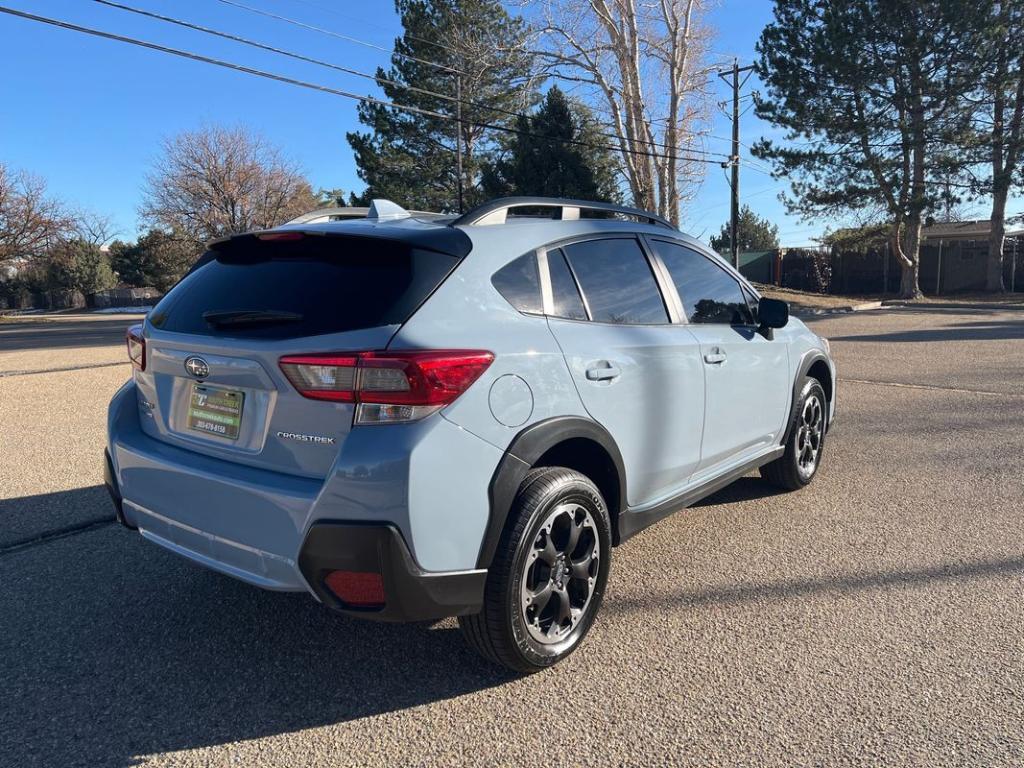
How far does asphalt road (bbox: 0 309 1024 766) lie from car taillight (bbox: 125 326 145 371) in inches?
44.3

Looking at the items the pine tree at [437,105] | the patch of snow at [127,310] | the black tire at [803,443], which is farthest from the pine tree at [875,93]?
the patch of snow at [127,310]

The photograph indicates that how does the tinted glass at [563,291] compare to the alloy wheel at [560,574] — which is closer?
the alloy wheel at [560,574]

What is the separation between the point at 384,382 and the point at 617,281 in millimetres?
1465

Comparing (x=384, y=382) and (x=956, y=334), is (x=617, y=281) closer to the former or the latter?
(x=384, y=382)

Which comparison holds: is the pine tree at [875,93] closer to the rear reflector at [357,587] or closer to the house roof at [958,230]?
the house roof at [958,230]

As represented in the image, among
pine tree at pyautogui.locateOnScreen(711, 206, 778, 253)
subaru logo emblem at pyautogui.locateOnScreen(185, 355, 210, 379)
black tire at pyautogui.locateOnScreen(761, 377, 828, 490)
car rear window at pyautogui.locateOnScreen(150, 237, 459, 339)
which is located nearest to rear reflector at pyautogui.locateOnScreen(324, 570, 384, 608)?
car rear window at pyautogui.locateOnScreen(150, 237, 459, 339)

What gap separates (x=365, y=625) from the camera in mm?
3221

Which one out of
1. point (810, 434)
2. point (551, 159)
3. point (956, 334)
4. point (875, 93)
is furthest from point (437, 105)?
point (810, 434)

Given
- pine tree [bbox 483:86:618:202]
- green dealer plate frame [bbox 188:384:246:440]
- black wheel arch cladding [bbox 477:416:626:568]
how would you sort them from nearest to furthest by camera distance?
1. black wheel arch cladding [bbox 477:416:626:568]
2. green dealer plate frame [bbox 188:384:246:440]
3. pine tree [bbox 483:86:618:202]

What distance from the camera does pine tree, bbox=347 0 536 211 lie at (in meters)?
30.8

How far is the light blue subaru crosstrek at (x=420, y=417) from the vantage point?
7.70ft

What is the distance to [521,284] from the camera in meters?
2.88

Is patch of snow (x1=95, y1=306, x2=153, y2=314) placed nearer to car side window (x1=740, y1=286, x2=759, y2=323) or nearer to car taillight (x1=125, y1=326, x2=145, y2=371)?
car taillight (x1=125, y1=326, x2=145, y2=371)

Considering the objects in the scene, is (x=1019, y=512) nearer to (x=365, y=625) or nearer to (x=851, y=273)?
(x=365, y=625)
